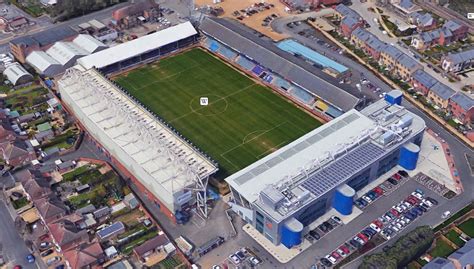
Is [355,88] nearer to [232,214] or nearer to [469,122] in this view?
[469,122]

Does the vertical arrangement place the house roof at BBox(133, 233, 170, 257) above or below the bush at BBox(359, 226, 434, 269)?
below

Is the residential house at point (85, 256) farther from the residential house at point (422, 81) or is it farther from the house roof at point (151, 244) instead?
the residential house at point (422, 81)

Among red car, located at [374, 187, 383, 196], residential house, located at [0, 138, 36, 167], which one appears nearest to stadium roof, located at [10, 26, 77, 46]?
residential house, located at [0, 138, 36, 167]

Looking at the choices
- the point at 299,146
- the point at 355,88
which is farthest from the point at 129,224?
the point at 355,88

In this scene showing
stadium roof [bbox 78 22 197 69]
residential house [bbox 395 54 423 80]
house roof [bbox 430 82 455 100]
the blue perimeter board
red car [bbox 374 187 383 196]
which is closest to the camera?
red car [bbox 374 187 383 196]

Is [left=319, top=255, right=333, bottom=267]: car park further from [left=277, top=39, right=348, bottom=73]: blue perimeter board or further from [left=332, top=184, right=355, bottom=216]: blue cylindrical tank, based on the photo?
[left=277, top=39, right=348, bottom=73]: blue perimeter board

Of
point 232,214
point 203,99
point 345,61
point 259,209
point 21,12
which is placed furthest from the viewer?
point 21,12

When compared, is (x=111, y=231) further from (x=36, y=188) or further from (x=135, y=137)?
(x=135, y=137)
